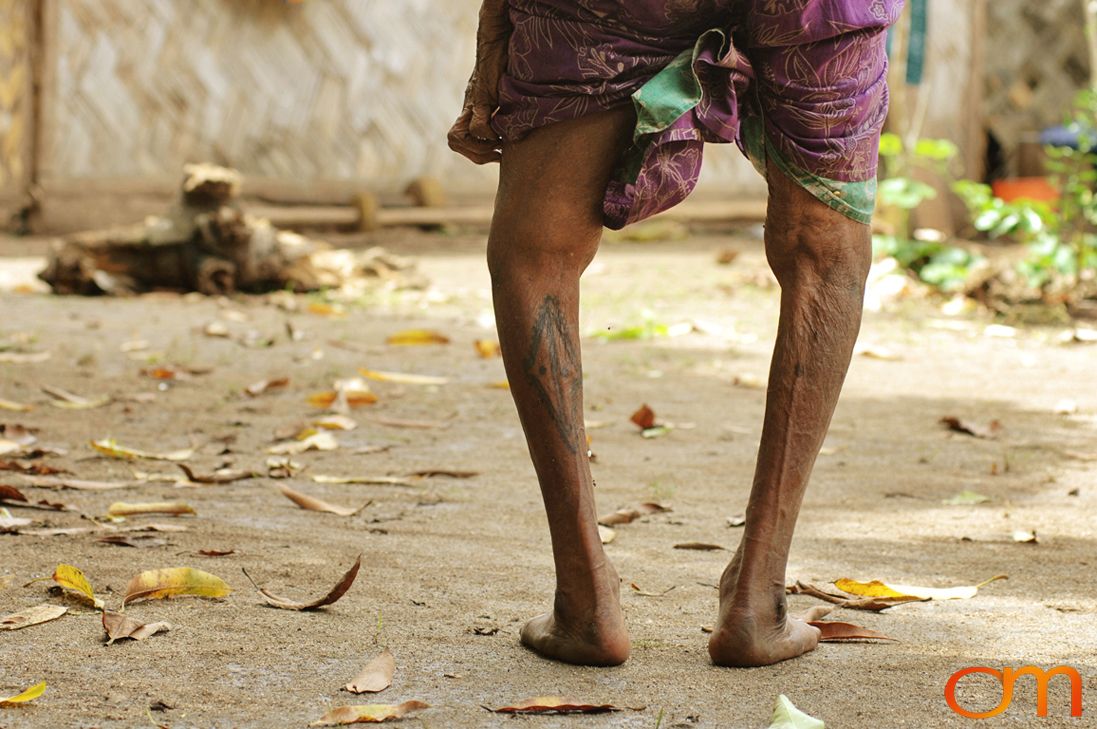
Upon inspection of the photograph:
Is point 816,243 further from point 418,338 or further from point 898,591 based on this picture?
point 418,338

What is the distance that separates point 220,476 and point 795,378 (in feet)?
4.89

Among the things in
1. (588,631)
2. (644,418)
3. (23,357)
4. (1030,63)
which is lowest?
(23,357)

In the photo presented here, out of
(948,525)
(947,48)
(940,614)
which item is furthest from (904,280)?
(940,614)

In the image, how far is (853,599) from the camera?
83.2 inches

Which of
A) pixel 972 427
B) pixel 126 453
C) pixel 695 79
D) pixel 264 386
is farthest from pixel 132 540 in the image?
pixel 972 427

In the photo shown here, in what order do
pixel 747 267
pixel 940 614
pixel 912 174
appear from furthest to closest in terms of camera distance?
pixel 912 174 → pixel 747 267 → pixel 940 614

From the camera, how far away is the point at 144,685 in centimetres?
164

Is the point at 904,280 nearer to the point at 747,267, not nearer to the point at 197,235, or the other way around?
the point at 747,267

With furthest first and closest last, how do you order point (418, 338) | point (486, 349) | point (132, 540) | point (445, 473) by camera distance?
point (418, 338) < point (486, 349) < point (445, 473) < point (132, 540)

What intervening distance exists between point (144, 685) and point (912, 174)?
6.66 metres

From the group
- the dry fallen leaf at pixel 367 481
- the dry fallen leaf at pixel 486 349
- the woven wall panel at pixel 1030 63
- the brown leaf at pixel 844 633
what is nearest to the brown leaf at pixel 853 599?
the brown leaf at pixel 844 633

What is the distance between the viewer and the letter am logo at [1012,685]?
1.60 meters

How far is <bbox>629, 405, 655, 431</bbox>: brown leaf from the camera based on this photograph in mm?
3500

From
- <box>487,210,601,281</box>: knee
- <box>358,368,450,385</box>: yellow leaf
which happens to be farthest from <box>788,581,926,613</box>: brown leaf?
<box>358,368,450,385</box>: yellow leaf
